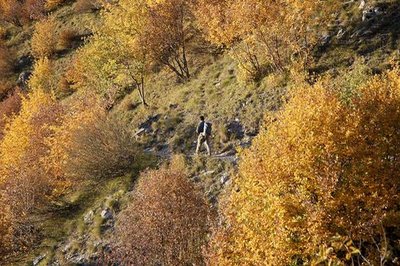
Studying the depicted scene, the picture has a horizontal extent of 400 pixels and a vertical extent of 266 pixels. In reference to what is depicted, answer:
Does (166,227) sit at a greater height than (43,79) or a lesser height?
lesser

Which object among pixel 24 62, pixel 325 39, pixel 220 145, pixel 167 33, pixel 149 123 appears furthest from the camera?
pixel 24 62

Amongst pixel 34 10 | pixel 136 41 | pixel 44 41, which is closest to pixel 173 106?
pixel 136 41

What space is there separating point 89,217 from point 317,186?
54.8ft

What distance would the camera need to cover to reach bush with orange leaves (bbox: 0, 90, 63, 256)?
31.9 meters

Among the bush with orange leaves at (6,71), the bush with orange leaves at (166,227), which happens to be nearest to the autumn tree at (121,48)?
the bush with orange leaves at (166,227)

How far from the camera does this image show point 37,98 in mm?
51688

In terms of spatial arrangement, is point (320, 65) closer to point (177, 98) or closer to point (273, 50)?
point (273, 50)

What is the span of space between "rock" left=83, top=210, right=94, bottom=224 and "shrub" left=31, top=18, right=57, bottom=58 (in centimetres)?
4491

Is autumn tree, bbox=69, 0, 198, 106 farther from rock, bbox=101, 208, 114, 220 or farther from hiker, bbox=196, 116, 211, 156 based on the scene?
rock, bbox=101, 208, 114, 220

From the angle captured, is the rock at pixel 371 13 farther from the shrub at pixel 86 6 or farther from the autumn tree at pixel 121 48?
the shrub at pixel 86 6

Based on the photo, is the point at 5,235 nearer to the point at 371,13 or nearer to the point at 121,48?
the point at 121,48

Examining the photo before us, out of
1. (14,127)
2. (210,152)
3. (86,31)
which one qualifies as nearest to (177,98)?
(210,152)

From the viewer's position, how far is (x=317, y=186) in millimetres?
20547

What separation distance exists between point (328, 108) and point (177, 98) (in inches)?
837
